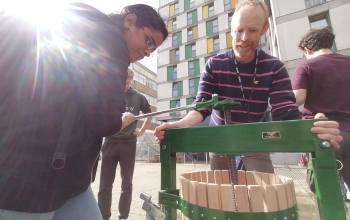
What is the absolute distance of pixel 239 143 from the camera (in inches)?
32.6

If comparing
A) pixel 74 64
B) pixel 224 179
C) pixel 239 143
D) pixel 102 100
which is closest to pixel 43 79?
pixel 74 64

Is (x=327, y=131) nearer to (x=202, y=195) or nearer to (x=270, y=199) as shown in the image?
(x=270, y=199)

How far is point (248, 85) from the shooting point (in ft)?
5.06

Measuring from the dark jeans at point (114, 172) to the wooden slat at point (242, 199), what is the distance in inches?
77.4

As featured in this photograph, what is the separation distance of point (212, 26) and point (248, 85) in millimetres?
22453

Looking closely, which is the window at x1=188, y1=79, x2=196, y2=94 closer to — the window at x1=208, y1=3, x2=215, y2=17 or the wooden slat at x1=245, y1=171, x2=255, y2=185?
the window at x1=208, y1=3, x2=215, y2=17

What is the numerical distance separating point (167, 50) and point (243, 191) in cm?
2425

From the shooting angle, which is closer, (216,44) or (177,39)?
(216,44)

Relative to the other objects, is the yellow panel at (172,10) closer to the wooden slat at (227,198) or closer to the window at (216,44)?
the window at (216,44)

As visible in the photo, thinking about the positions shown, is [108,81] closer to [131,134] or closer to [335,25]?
[131,134]

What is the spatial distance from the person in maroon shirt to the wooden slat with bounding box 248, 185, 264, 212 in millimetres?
1405

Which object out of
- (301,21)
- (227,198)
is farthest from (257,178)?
(301,21)

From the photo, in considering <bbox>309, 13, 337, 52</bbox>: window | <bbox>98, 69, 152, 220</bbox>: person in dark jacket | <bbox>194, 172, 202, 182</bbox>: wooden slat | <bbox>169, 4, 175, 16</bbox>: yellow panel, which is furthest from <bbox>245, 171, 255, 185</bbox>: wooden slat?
<bbox>169, 4, 175, 16</bbox>: yellow panel

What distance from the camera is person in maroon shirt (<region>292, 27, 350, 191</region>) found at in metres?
1.69
